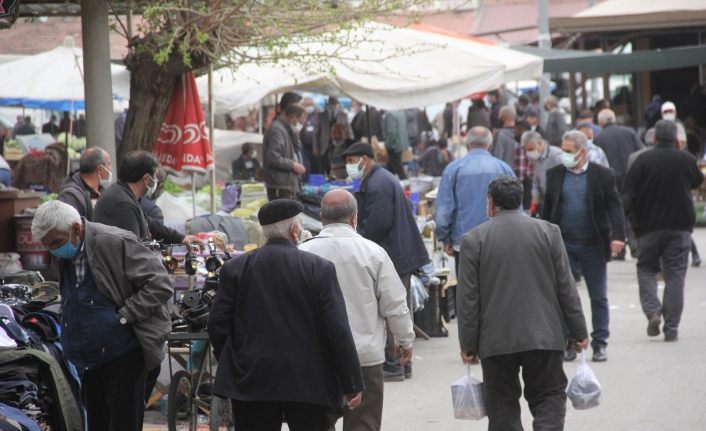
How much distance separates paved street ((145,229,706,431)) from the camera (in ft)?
28.8

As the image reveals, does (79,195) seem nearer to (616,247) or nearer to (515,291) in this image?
(515,291)

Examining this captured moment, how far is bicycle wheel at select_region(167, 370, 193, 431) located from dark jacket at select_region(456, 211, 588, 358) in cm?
222

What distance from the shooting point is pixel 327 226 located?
23.1ft

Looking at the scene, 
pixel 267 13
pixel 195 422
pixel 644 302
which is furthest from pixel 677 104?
pixel 195 422

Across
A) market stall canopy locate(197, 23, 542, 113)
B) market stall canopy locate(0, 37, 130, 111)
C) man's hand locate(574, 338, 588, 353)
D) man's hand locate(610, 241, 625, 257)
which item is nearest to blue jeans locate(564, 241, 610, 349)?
man's hand locate(610, 241, 625, 257)

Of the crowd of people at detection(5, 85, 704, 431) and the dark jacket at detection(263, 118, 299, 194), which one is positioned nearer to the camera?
the crowd of people at detection(5, 85, 704, 431)

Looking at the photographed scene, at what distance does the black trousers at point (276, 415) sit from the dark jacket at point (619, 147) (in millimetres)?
12944

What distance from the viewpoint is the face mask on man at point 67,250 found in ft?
21.2

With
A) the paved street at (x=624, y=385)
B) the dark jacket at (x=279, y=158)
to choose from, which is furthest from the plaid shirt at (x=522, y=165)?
the dark jacket at (x=279, y=158)

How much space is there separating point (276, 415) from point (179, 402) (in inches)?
107

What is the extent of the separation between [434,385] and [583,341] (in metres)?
3.35

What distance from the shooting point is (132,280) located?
21.7 feet

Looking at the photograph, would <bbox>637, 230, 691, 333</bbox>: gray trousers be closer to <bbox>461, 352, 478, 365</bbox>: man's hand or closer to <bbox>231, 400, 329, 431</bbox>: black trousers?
<bbox>461, 352, 478, 365</bbox>: man's hand

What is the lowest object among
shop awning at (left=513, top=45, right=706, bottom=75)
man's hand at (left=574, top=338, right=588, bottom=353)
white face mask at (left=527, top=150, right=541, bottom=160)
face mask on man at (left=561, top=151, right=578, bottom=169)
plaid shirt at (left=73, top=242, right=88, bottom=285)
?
man's hand at (left=574, top=338, right=588, bottom=353)
